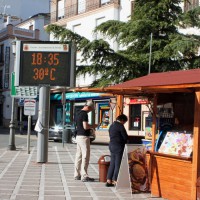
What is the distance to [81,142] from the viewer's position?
10.0 meters

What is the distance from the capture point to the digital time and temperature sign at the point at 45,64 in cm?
1316

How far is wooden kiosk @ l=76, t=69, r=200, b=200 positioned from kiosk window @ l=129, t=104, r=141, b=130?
2103 cm

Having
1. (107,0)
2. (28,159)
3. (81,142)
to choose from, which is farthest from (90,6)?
(81,142)

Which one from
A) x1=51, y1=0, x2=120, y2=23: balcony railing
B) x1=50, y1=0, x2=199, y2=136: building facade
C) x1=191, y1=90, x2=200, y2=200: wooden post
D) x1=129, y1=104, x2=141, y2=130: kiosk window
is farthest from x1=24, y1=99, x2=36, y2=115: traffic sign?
x1=51, y1=0, x2=120, y2=23: balcony railing

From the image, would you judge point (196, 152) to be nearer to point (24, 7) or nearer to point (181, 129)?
point (181, 129)

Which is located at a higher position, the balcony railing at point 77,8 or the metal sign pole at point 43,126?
the balcony railing at point 77,8

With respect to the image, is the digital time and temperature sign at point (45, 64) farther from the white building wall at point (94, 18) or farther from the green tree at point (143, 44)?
the white building wall at point (94, 18)

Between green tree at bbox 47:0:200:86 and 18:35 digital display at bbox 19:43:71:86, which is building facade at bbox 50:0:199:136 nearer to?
green tree at bbox 47:0:200:86

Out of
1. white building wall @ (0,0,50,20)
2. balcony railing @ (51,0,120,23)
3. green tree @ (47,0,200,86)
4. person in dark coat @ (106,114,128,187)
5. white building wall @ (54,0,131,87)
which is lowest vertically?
person in dark coat @ (106,114,128,187)

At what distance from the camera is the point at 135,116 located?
3094 cm

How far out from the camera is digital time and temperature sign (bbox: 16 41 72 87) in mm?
13164

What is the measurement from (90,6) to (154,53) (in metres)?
18.9

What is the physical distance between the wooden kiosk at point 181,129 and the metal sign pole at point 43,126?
4.65m

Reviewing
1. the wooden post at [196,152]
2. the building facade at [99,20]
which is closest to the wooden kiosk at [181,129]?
the wooden post at [196,152]
